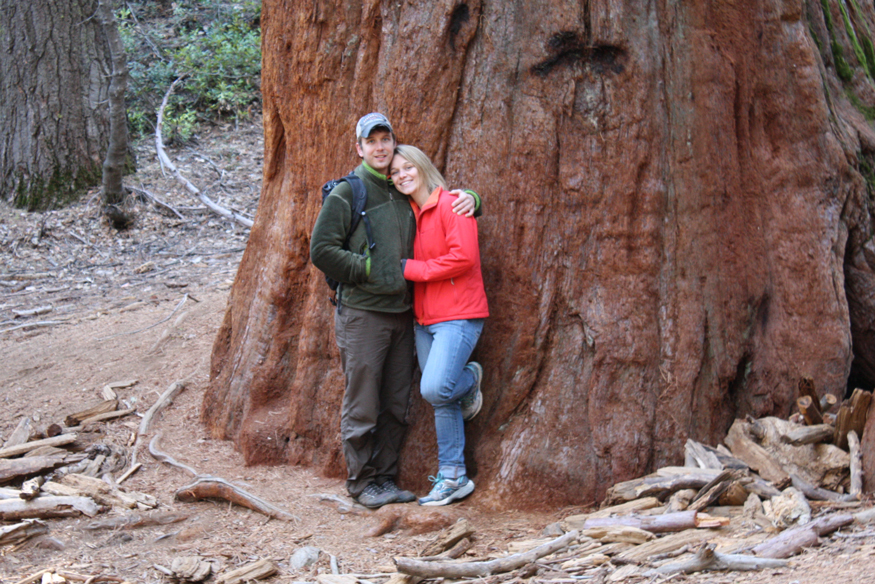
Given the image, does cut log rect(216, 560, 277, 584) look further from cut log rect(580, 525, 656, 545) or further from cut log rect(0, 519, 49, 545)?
cut log rect(580, 525, 656, 545)

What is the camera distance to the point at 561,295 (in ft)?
15.5

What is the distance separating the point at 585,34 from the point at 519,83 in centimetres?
48

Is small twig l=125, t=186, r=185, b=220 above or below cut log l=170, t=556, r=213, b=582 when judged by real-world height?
above

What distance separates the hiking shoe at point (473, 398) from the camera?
4.71 meters

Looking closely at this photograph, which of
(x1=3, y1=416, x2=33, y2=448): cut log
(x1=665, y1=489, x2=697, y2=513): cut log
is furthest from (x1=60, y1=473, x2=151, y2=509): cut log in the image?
(x1=665, y1=489, x2=697, y2=513): cut log

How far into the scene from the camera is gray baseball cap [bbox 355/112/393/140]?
4.51 metres

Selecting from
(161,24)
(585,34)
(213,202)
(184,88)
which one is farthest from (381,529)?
(161,24)

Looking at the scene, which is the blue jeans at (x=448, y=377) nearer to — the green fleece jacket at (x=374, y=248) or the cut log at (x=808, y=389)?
the green fleece jacket at (x=374, y=248)

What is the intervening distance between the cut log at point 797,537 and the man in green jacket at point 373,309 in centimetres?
217

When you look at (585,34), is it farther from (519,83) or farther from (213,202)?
(213,202)

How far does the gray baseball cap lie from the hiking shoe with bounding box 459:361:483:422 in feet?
Result: 5.12

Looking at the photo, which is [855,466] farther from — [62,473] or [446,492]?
[62,473]

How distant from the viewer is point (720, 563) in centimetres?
326

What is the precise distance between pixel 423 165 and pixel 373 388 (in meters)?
1.43
